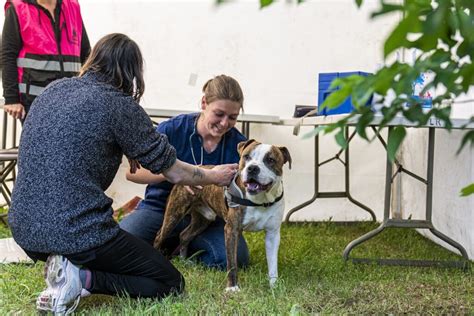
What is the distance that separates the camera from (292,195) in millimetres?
5922

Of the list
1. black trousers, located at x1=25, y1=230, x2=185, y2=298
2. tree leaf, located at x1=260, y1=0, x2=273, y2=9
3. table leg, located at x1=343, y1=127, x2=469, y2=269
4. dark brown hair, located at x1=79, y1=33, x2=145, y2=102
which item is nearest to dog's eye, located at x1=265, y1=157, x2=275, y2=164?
black trousers, located at x1=25, y1=230, x2=185, y2=298

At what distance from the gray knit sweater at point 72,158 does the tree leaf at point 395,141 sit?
1.61 meters

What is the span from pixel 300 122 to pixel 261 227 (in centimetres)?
156

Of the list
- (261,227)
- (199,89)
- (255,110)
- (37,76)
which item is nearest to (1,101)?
(37,76)

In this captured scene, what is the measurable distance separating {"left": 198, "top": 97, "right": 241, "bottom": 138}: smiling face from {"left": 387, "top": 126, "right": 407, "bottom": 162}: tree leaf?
7.76 feet

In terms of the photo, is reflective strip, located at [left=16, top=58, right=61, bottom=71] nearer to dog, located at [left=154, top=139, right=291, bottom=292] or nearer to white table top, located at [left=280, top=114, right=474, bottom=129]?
dog, located at [left=154, top=139, right=291, bottom=292]

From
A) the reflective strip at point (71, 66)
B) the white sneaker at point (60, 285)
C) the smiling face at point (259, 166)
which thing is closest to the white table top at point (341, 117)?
the smiling face at point (259, 166)

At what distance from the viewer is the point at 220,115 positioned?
351 cm

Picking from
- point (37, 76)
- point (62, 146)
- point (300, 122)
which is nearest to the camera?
point (62, 146)

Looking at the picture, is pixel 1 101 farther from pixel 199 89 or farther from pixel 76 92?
pixel 76 92

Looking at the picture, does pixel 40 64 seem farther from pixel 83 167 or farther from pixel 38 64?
pixel 83 167

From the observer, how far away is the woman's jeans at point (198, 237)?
12.6ft

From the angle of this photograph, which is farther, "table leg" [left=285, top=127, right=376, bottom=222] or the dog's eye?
"table leg" [left=285, top=127, right=376, bottom=222]

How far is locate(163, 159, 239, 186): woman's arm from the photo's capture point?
2.83m
